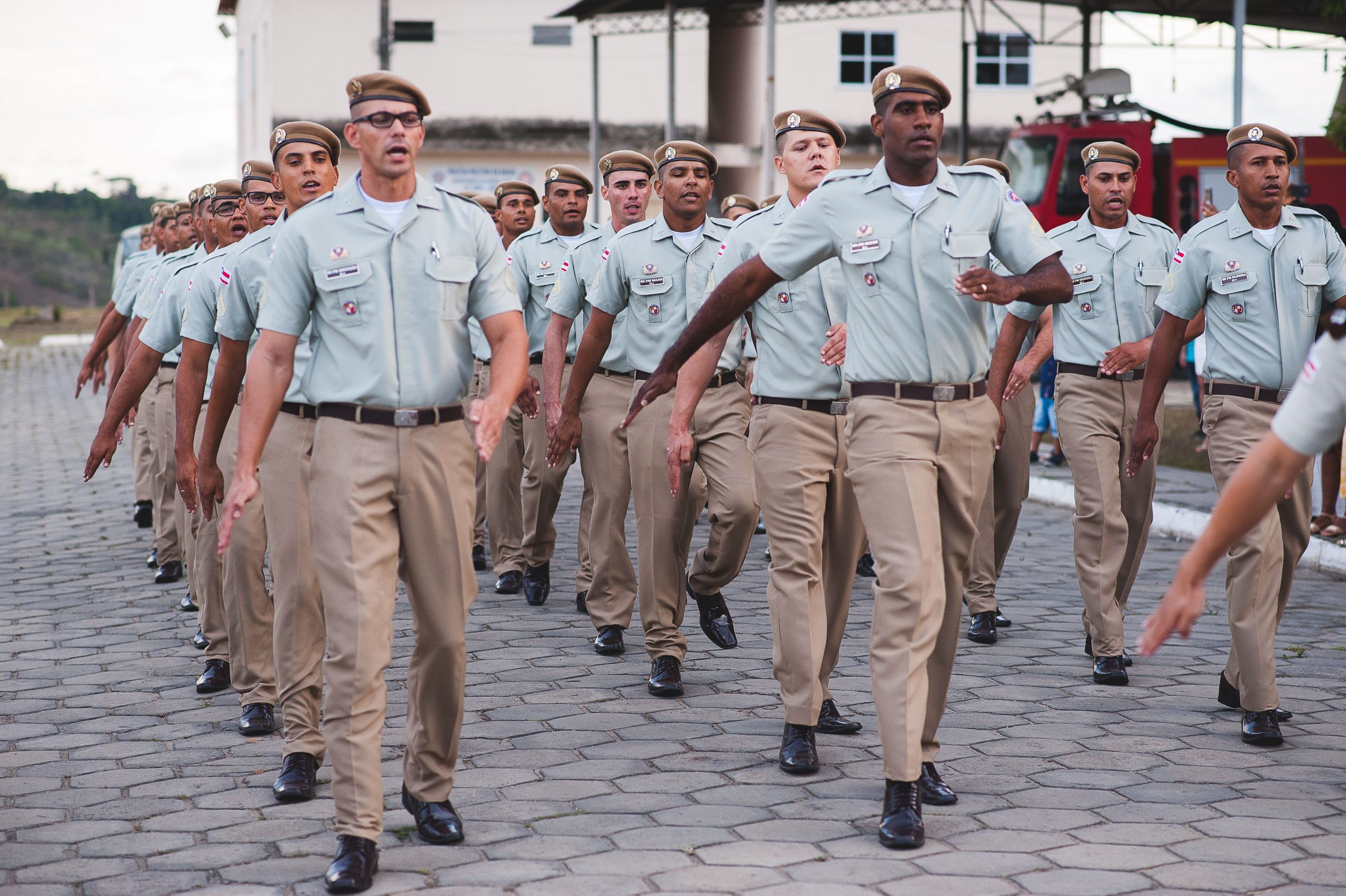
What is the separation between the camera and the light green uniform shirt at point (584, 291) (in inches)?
292

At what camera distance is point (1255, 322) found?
5.86 m

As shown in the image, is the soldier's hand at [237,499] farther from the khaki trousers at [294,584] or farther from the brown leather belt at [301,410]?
the brown leather belt at [301,410]

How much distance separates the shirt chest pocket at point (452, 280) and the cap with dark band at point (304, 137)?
1.38 metres

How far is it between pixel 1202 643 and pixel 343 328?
450cm

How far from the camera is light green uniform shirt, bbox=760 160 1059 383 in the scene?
470 centimetres

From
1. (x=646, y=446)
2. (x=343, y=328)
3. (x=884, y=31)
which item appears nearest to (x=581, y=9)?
(x=884, y=31)

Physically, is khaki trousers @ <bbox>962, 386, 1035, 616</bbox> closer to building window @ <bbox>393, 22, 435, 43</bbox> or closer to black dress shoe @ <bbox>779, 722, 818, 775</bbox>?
black dress shoe @ <bbox>779, 722, 818, 775</bbox>

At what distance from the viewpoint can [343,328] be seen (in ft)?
14.5

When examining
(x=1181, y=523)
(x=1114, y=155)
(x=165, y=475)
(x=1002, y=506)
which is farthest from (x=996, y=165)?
(x=165, y=475)

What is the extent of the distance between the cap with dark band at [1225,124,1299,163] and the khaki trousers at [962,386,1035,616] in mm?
1966

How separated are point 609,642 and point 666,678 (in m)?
0.90

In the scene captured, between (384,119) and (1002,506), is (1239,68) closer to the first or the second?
(1002,506)

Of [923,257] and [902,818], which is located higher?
[923,257]

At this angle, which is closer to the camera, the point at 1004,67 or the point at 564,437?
the point at 564,437
